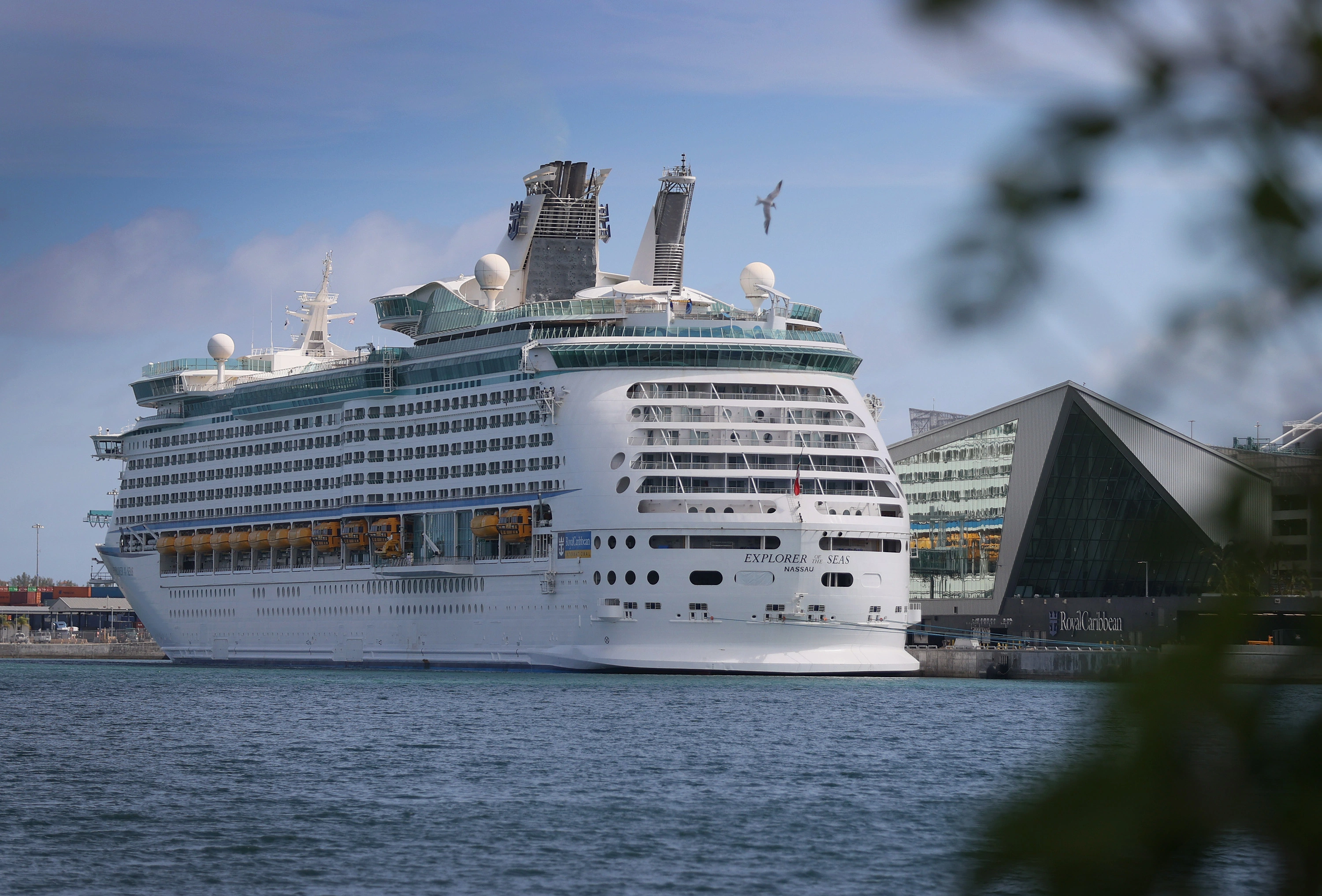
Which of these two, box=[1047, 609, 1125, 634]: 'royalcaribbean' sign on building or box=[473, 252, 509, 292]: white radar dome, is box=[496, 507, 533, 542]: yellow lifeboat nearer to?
box=[473, 252, 509, 292]: white radar dome

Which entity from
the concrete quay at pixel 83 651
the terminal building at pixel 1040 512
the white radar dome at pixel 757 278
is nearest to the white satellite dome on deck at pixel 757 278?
the white radar dome at pixel 757 278

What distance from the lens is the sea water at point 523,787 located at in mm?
26438

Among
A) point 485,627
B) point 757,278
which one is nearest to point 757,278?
point 757,278

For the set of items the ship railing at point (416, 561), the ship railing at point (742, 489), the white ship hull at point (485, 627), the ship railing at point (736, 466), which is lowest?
the white ship hull at point (485, 627)

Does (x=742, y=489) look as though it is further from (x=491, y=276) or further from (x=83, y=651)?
(x=83, y=651)

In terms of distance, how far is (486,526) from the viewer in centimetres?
7925

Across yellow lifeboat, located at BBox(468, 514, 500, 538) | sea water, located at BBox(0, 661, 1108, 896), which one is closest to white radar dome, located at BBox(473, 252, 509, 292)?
yellow lifeboat, located at BBox(468, 514, 500, 538)

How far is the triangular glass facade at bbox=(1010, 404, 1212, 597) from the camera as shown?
341ft

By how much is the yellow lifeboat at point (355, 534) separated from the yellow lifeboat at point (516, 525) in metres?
11.5

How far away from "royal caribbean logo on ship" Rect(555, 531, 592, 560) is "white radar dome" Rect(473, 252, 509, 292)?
17.1m

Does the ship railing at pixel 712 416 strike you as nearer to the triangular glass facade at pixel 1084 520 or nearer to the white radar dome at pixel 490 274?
the white radar dome at pixel 490 274

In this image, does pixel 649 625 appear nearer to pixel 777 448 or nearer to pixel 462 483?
pixel 777 448

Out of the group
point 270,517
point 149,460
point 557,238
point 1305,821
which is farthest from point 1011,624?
point 1305,821

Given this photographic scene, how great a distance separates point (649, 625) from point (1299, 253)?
6562cm
